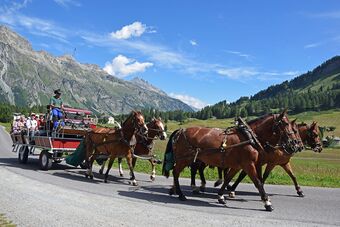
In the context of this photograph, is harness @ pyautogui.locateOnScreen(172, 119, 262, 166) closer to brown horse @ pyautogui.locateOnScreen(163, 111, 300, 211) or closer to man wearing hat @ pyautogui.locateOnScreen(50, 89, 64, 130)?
brown horse @ pyautogui.locateOnScreen(163, 111, 300, 211)

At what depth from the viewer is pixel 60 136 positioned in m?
18.4

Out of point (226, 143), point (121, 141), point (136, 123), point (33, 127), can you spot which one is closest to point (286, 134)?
point (226, 143)

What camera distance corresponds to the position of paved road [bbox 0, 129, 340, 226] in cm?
874

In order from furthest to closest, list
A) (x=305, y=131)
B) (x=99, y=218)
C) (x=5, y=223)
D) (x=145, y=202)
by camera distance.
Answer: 1. (x=305, y=131)
2. (x=145, y=202)
3. (x=99, y=218)
4. (x=5, y=223)

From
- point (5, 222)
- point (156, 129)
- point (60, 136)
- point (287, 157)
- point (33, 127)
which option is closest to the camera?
point (5, 222)

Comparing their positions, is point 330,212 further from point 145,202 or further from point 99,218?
point 99,218

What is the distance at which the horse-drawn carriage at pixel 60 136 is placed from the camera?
17961mm

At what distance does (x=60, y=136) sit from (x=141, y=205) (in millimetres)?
9184

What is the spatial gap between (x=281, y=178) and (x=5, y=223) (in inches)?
535

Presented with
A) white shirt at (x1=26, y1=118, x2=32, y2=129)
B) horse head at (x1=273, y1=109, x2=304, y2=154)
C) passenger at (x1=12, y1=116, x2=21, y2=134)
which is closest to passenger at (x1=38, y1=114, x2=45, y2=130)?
white shirt at (x1=26, y1=118, x2=32, y2=129)

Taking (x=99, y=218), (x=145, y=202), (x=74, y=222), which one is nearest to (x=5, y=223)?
(x=74, y=222)

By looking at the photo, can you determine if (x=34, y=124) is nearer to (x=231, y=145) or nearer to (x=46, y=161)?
(x=46, y=161)

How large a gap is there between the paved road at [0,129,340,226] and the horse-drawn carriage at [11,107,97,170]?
9.72 ft

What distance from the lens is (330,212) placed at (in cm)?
1039
